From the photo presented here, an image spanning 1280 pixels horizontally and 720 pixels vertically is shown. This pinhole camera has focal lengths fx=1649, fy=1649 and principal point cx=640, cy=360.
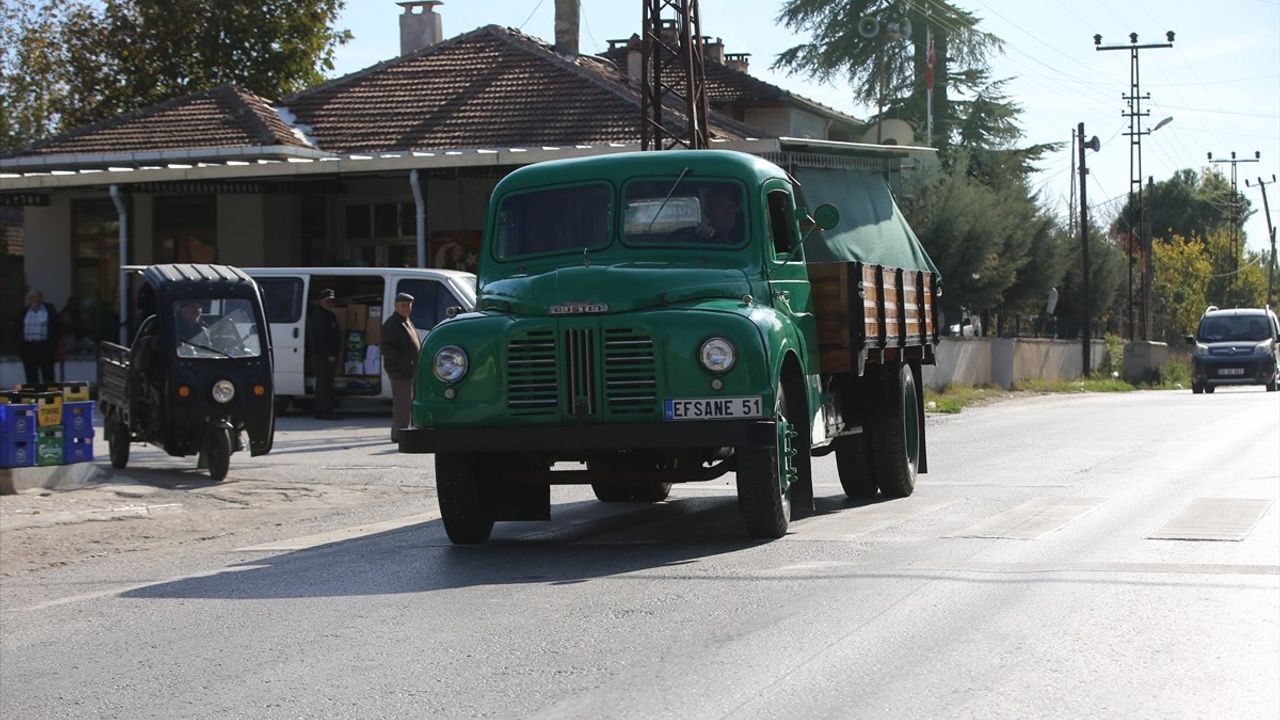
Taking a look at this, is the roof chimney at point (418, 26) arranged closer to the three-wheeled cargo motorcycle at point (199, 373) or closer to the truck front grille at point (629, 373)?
the three-wheeled cargo motorcycle at point (199, 373)

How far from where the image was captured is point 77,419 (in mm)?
14602

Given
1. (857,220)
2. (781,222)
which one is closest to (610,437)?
(781,222)

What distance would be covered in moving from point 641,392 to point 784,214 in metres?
2.42

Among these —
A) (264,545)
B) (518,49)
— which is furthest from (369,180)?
(264,545)

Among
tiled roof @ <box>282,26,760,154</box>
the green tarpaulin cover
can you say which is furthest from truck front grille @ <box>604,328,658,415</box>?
tiled roof @ <box>282,26,760,154</box>

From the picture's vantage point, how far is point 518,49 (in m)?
38.3

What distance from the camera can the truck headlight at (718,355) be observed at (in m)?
9.52

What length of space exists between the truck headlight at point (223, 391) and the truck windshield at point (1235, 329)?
101 feet

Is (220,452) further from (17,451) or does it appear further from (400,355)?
(400,355)

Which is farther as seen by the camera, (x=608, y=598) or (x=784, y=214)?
(x=784, y=214)

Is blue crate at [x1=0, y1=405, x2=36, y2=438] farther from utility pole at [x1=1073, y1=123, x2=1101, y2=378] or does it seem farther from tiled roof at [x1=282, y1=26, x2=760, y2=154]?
utility pole at [x1=1073, y1=123, x2=1101, y2=378]

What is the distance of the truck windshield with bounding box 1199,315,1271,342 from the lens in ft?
133

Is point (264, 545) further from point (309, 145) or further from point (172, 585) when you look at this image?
point (309, 145)

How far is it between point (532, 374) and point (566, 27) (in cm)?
3685
